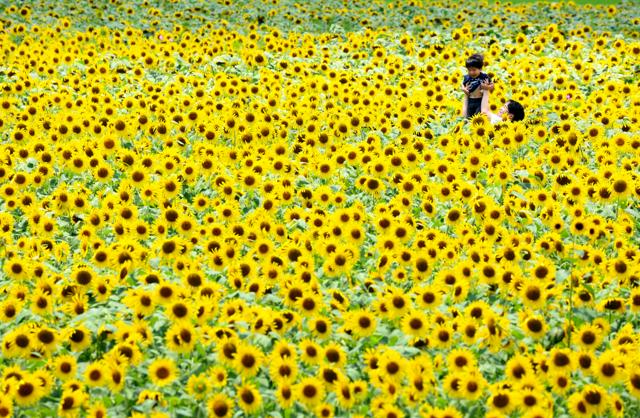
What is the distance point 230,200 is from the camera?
8.33 m

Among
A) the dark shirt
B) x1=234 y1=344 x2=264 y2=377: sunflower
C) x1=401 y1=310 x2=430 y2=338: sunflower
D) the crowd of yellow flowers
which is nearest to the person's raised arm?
the dark shirt

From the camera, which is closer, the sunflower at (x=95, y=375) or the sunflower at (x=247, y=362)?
the sunflower at (x=95, y=375)

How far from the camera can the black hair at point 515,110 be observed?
38.6 ft

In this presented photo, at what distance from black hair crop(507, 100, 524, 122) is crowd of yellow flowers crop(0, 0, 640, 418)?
0.48 metres

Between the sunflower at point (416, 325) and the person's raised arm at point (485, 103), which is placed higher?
the person's raised arm at point (485, 103)

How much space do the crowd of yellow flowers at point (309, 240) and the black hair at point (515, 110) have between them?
0.48 m

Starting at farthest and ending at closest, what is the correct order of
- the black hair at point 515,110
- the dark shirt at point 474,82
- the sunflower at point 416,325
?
the dark shirt at point 474,82 → the black hair at point 515,110 → the sunflower at point 416,325

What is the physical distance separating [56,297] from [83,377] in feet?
3.37

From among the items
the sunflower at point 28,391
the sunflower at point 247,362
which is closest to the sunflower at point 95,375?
the sunflower at point 28,391

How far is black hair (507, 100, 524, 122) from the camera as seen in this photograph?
11758mm

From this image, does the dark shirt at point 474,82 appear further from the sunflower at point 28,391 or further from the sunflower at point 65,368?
the sunflower at point 28,391

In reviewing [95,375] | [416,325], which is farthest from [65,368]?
[416,325]

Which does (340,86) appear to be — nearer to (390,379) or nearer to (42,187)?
(42,187)

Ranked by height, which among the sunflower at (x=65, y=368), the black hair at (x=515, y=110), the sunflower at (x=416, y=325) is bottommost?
the sunflower at (x=65, y=368)
